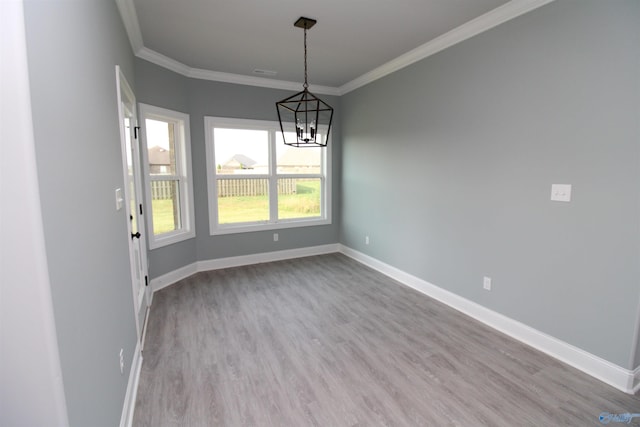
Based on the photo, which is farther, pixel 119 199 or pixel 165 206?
pixel 165 206

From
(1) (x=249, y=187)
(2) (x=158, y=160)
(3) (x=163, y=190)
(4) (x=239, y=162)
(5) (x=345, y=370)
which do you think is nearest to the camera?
(5) (x=345, y=370)

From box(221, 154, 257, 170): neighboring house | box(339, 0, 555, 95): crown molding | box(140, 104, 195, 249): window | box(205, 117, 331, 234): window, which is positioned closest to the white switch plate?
box(339, 0, 555, 95): crown molding

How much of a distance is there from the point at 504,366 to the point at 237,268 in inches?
137

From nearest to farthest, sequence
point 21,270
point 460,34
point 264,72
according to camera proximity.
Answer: point 21,270
point 460,34
point 264,72

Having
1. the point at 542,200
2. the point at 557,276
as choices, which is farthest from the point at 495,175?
the point at 557,276

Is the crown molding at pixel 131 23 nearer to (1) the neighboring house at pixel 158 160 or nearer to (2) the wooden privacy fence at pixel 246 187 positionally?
(1) the neighboring house at pixel 158 160

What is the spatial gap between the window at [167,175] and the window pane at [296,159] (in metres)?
1.38

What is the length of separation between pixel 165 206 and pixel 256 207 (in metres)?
1.35

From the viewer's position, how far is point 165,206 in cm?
388

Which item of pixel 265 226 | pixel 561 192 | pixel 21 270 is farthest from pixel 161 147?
pixel 561 192

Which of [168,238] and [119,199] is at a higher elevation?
[119,199]

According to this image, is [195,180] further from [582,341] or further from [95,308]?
[582,341]

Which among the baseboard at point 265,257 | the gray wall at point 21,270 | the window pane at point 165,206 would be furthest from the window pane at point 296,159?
the gray wall at point 21,270

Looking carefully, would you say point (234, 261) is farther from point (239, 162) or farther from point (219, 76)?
point (219, 76)
